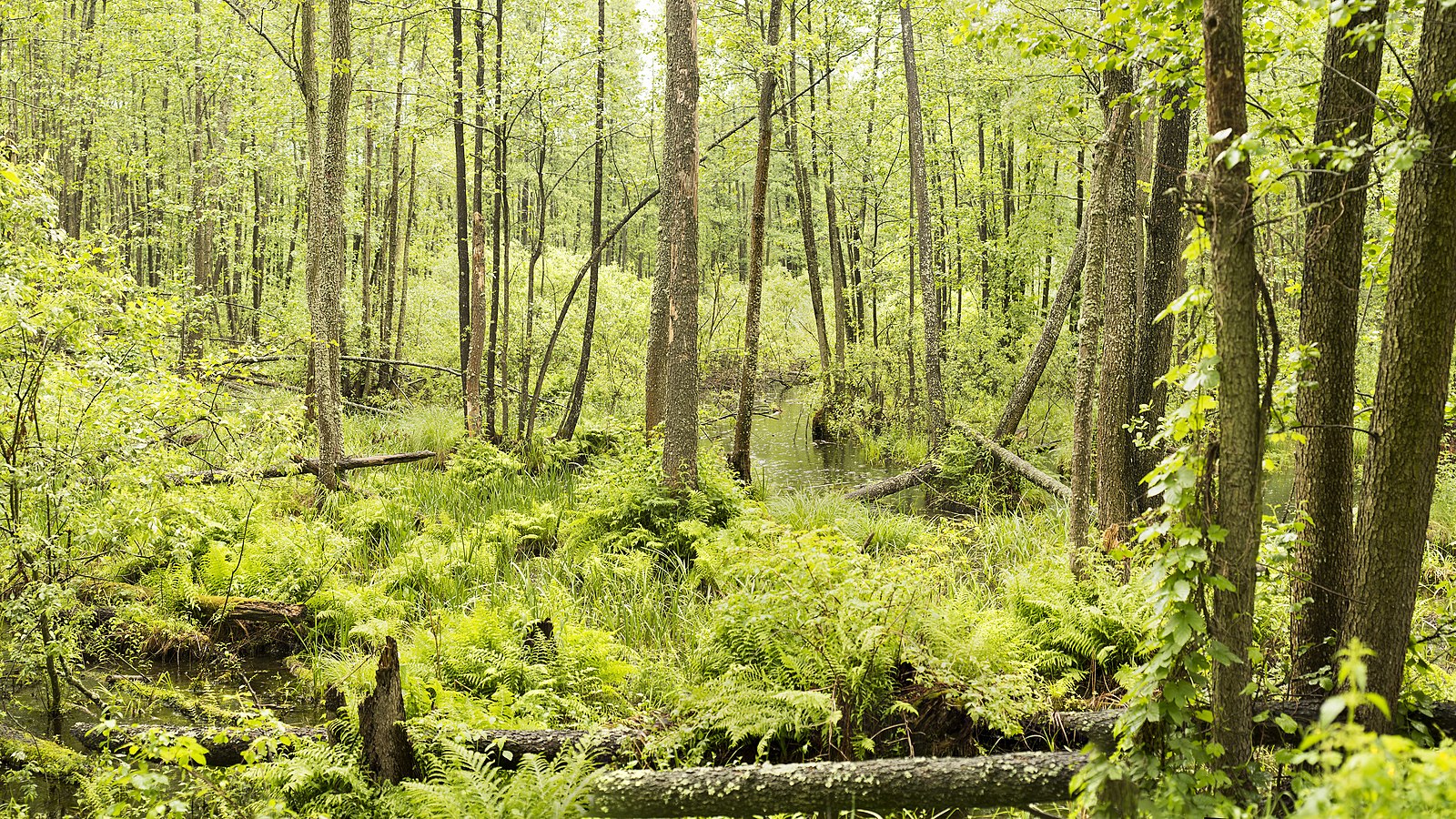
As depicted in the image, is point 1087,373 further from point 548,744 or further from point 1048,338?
point 548,744

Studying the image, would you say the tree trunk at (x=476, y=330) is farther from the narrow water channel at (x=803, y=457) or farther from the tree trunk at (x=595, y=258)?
the narrow water channel at (x=803, y=457)

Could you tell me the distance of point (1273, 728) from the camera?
3.73m

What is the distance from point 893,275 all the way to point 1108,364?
36.6 ft

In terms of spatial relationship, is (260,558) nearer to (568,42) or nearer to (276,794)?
(276,794)

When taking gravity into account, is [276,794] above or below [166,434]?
below

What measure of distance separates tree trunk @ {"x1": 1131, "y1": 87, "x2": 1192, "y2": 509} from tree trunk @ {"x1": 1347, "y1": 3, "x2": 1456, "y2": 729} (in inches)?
113

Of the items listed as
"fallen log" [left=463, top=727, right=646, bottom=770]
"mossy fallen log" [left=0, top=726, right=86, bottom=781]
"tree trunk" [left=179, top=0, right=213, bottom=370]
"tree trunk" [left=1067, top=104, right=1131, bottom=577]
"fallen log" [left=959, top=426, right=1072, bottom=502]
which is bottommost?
"mossy fallen log" [left=0, top=726, right=86, bottom=781]

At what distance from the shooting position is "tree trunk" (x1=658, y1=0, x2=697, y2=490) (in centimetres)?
842

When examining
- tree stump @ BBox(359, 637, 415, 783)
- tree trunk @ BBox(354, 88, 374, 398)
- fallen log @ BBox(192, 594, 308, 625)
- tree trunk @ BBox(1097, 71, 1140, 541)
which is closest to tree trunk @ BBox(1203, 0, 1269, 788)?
tree trunk @ BBox(1097, 71, 1140, 541)

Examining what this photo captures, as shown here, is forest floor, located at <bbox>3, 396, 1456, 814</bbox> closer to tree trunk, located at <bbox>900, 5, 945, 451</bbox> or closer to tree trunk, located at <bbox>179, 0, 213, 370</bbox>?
tree trunk, located at <bbox>900, 5, 945, 451</bbox>

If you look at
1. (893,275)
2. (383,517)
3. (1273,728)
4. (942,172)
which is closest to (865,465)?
(893,275)

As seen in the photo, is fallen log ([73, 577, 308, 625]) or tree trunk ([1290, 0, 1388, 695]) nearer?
tree trunk ([1290, 0, 1388, 695])

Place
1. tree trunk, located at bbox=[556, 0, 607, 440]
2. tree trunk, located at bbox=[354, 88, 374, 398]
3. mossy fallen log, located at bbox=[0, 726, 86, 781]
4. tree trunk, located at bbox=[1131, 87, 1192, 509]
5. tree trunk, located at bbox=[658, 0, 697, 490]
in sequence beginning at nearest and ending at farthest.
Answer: mossy fallen log, located at bbox=[0, 726, 86, 781]
tree trunk, located at bbox=[1131, 87, 1192, 509]
tree trunk, located at bbox=[658, 0, 697, 490]
tree trunk, located at bbox=[556, 0, 607, 440]
tree trunk, located at bbox=[354, 88, 374, 398]

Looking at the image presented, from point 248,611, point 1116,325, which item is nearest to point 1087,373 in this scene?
point 1116,325
